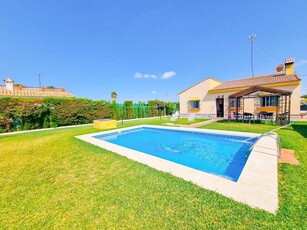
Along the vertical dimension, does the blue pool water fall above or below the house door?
below

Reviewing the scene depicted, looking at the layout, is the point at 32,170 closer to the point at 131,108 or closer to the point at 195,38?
the point at 131,108

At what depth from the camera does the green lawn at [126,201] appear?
2201 mm

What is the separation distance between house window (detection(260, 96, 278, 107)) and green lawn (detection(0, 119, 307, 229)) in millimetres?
13163

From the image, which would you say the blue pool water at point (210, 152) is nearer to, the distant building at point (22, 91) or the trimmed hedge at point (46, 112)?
the trimmed hedge at point (46, 112)

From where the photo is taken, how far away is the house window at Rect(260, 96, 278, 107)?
14.5 m

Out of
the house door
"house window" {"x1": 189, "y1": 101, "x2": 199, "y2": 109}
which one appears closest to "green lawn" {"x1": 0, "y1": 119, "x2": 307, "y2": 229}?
the house door

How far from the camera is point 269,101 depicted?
14.8 meters

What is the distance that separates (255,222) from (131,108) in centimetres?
2058

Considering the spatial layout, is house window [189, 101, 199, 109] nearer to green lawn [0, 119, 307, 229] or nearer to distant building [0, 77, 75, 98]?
green lawn [0, 119, 307, 229]

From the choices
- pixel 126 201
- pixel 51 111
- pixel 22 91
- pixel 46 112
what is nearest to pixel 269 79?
pixel 126 201

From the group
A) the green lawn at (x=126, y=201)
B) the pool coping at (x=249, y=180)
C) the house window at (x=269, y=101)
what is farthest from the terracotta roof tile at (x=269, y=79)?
the green lawn at (x=126, y=201)

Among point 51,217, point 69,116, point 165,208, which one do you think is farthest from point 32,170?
point 69,116

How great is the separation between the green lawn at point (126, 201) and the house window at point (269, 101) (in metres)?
13.2

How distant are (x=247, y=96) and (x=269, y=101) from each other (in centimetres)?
230
